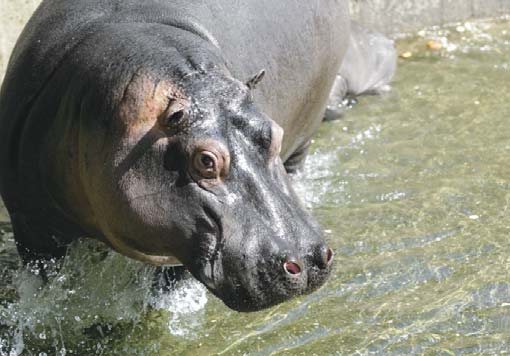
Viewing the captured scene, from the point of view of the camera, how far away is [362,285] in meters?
5.16

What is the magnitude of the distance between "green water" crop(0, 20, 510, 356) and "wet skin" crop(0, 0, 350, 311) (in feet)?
1.15

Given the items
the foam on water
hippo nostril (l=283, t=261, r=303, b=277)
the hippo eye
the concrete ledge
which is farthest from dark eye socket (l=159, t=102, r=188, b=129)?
the concrete ledge

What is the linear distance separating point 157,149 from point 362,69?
4.04 m

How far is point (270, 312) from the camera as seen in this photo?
495cm

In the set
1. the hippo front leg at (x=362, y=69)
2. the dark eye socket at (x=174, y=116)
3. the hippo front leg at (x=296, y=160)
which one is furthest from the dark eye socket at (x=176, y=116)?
the hippo front leg at (x=362, y=69)

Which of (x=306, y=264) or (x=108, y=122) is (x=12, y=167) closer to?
(x=108, y=122)

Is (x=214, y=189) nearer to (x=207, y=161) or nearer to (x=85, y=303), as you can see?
(x=207, y=161)

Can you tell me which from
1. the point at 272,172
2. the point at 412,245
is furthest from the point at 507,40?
the point at 272,172

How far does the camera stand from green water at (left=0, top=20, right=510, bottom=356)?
187 inches

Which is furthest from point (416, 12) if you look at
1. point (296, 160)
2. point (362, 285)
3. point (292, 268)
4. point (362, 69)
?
point (292, 268)

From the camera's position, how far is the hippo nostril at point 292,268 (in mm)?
3650

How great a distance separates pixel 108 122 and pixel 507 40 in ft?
17.1

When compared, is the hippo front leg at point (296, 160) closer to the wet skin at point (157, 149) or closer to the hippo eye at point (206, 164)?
the wet skin at point (157, 149)

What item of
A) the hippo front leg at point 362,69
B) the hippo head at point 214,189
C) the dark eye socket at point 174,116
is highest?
the dark eye socket at point 174,116
